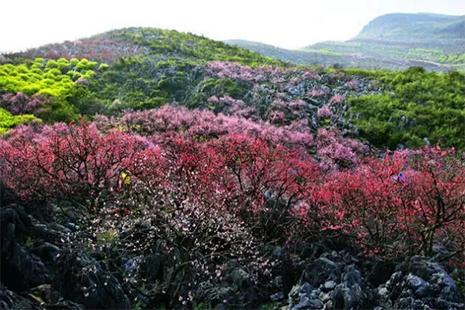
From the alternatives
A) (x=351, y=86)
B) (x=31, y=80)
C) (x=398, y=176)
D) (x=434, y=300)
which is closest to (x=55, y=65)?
(x=31, y=80)

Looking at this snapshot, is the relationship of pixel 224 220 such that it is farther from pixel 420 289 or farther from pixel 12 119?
pixel 12 119

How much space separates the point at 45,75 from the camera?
50.5 m

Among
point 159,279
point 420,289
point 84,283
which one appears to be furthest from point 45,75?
point 420,289

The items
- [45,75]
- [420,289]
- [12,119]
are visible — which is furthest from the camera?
[45,75]

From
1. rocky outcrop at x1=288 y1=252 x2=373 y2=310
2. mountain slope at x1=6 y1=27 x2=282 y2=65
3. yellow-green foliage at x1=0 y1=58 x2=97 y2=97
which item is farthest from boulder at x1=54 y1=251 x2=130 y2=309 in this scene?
mountain slope at x1=6 y1=27 x2=282 y2=65

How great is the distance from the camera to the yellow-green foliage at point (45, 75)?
43928 mm

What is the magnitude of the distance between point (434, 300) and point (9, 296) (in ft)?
39.4

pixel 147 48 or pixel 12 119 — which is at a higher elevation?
pixel 147 48

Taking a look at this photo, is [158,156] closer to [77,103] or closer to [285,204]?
[285,204]

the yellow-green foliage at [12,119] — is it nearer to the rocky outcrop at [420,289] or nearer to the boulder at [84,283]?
the boulder at [84,283]

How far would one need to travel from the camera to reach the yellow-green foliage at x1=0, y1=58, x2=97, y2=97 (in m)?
43.9

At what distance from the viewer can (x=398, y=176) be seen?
20.7m

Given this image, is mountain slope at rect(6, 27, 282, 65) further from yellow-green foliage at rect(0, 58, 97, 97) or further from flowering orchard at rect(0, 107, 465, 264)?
flowering orchard at rect(0, 107, 465, 264)

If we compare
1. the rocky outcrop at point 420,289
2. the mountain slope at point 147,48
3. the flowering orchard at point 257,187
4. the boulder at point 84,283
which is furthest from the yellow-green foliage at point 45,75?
the rocky outcrop at point 420,289
